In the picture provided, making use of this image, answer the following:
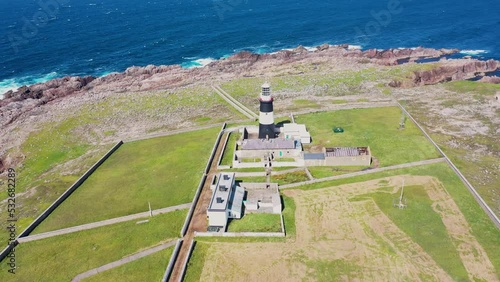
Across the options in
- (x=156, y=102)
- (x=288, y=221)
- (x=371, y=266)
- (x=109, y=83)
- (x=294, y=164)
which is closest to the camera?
(x=371, y=266)

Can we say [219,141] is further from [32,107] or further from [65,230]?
[32,107]

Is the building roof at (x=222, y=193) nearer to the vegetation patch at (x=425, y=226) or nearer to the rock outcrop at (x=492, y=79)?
the vegetation patch at (x=425, y=226)

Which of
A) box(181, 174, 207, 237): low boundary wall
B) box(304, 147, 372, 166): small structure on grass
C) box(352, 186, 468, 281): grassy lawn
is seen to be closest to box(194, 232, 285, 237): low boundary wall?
box(181, 174, 207, 237): low boundary wall

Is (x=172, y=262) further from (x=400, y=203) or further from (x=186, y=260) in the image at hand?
(x=400, y=203)

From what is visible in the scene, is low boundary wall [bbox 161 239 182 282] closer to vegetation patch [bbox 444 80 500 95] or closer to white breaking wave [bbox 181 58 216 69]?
vegetation patch [bbox 444 80 500 95]

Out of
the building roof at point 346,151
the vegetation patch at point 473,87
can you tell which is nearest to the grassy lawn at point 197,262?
the building roof at point 346,151

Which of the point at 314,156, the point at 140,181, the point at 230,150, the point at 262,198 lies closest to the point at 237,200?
the point at 262,198

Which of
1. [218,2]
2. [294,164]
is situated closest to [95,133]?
[294,164]
